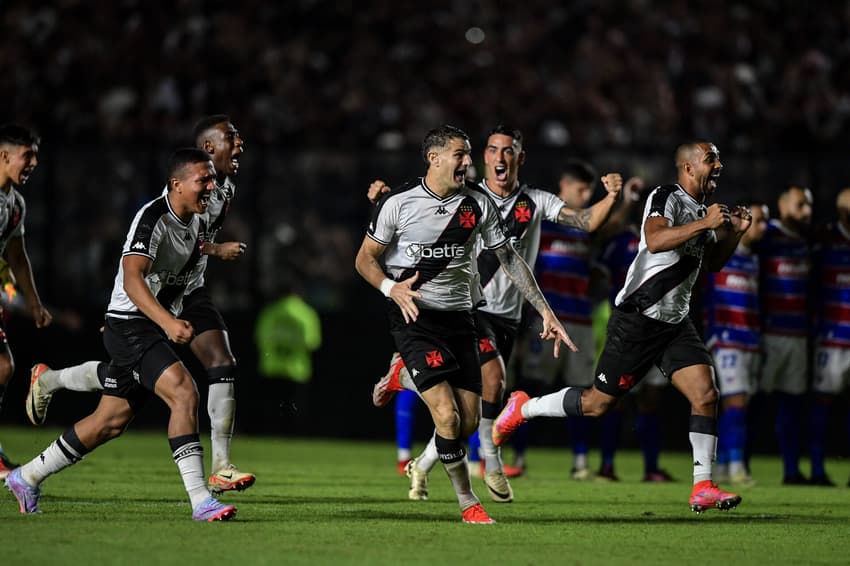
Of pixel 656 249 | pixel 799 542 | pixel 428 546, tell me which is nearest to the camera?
pixel 428 546

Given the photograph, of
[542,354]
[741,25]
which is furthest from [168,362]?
[741,25]

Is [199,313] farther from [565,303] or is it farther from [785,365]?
[785,365]

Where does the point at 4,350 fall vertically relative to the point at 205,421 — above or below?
above

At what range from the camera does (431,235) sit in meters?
8.12

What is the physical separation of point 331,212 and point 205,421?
111 inches

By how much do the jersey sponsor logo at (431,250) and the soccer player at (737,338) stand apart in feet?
14.1

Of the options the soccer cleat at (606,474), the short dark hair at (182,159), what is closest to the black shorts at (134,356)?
the short dark hair at (182,159)

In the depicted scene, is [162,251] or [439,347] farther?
[439,347]

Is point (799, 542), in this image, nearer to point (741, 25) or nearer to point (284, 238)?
point (284, 238)

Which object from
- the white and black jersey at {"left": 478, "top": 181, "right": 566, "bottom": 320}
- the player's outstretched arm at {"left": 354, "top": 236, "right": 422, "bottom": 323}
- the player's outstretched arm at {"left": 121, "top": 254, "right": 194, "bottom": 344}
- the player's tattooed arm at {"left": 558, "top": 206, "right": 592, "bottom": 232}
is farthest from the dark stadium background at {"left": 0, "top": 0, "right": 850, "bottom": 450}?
the player's outstretched arm at {"left": 121, "top": 254, "right": 194, "bottom": 344}

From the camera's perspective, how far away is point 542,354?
39.9 ft

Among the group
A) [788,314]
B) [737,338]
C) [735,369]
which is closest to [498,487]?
[735,369]

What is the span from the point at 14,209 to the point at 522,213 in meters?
3.55

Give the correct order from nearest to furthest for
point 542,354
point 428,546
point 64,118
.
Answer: point 428,546 → point 542,354 → point 64,118
